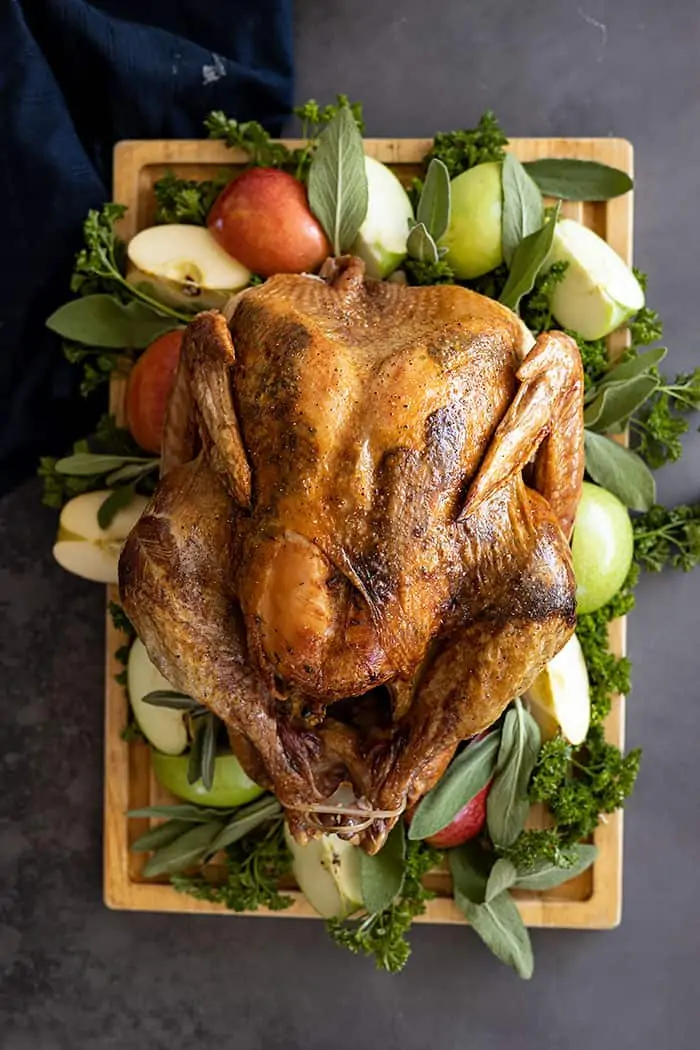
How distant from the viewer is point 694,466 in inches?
105

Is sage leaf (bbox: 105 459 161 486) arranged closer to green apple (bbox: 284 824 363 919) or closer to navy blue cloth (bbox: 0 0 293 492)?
navy blue cloth (bbox: 0 0 293 492)

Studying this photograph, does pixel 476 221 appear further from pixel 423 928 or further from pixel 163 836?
pixel 423 928

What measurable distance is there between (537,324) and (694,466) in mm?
554

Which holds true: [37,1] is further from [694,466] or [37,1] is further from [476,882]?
[476,882]

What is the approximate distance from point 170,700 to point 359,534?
0.73 metres

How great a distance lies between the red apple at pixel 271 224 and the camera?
238cm

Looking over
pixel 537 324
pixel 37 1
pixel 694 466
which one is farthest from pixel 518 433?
pixel 37 1

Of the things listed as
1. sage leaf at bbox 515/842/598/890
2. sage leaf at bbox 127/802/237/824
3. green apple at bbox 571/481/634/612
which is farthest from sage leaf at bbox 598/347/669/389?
sage leaf at bbox 127/802/237/824

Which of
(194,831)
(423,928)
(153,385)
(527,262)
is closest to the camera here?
(527,262)

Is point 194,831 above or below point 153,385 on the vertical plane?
below

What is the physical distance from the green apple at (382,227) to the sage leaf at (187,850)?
1.25 m

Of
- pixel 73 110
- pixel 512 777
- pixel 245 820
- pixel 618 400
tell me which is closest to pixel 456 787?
pixel 512 777

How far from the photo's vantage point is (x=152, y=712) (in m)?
2.48

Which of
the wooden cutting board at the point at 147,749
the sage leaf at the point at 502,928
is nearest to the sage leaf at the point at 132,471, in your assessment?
the wooden cutting board at the point at 147,749
